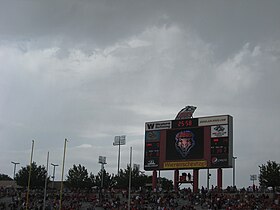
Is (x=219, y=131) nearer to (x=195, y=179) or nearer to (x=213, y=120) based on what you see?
(x=213, y=120)

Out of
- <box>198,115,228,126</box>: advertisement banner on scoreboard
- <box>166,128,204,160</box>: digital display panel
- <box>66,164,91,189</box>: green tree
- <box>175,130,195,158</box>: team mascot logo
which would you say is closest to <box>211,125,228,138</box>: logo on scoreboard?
<box>198,115,228,126</box>: advertisement banner on scoreboard

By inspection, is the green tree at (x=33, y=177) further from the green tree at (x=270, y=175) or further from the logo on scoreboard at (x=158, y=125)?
the green tree at (x=270, y=175)

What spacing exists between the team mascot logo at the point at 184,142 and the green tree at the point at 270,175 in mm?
9718

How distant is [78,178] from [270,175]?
116 ft

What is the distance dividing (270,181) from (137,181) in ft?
80.9

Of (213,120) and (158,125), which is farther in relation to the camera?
(158,125)

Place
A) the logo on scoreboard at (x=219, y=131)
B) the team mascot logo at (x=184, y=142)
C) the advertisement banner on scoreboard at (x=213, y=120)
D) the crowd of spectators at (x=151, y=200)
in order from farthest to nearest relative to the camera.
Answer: the team mascot logo at (x=184, y=142)
the advertisement banner on scoreboard at (x=213, y=120)
the logo on scoreboard at (x=219, y=131)
the crowd of spectators at (x=151, y=200)

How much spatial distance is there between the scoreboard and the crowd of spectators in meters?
3.37

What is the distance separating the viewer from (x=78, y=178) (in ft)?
270

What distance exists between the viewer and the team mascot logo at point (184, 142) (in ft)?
182

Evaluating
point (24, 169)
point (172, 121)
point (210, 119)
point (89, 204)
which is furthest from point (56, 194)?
point (210, 119)

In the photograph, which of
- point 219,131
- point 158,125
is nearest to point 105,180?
point 158,125

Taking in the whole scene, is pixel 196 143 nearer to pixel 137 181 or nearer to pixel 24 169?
pixel 137 181

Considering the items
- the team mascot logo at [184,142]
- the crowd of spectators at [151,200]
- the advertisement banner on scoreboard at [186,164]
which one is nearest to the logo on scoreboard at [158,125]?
the team mascot logo at [184,142]
